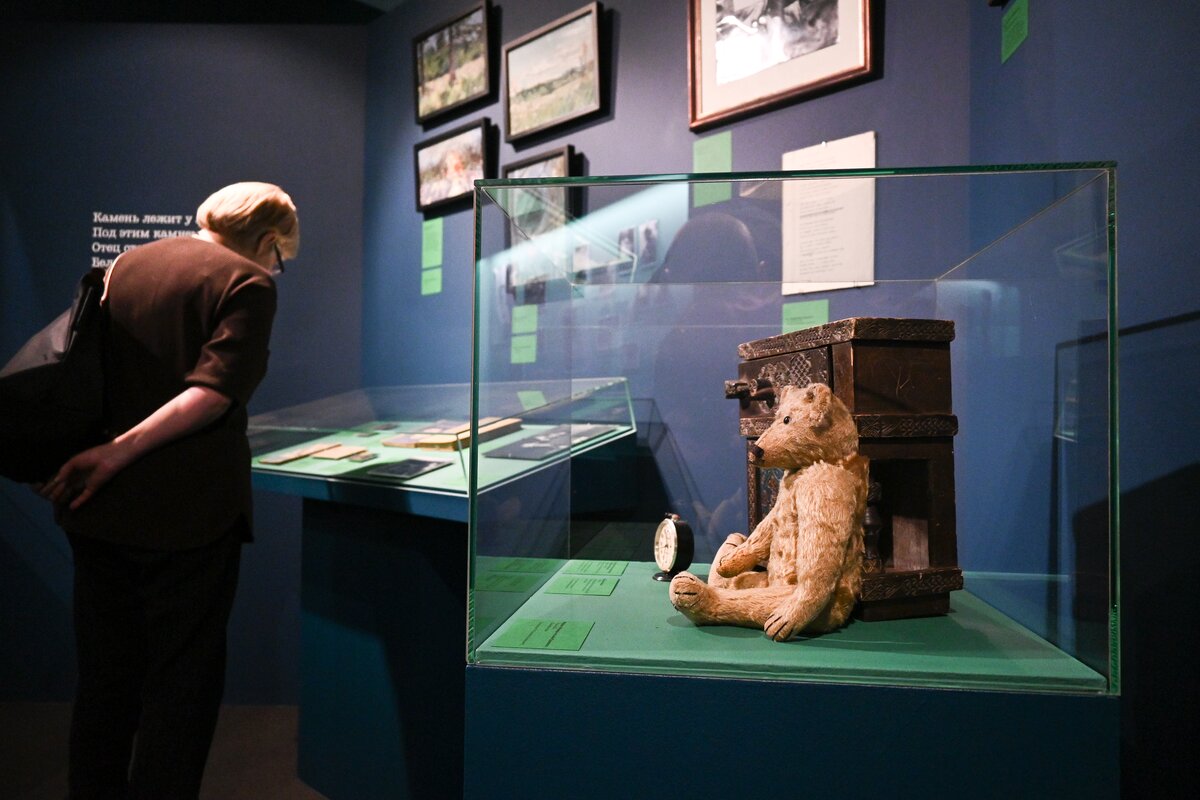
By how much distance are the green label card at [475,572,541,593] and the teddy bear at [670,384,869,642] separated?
309 mm

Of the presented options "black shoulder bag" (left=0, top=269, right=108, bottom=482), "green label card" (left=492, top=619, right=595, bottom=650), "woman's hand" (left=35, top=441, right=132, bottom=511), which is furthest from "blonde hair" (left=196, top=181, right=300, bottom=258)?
"green label card" (left=492, top=619, right=595, bottom=650)

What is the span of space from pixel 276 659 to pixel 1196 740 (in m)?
3.34

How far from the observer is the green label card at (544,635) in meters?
1.18

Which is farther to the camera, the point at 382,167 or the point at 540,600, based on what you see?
the point at 382,167

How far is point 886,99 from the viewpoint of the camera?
2029 mm

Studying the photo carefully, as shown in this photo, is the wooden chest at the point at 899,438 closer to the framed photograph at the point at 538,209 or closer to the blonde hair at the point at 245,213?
the framed photograph at the point at 538,209

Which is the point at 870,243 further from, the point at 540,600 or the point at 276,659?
the point at 276,659

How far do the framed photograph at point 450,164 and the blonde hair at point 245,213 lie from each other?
1.42m

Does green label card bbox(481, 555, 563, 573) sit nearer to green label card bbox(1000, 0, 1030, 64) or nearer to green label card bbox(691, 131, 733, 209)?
green label card bbox(691, 131, 733, 209)

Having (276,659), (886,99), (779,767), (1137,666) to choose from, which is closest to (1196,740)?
(1137,666)

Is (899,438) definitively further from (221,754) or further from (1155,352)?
(221,754)

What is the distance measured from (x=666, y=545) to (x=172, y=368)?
43.2 inches

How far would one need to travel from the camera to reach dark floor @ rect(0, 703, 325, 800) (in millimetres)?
2432

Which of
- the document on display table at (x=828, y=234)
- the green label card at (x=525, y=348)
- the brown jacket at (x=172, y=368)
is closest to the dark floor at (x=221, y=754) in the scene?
the brown jacket at (x=172, y=368)
